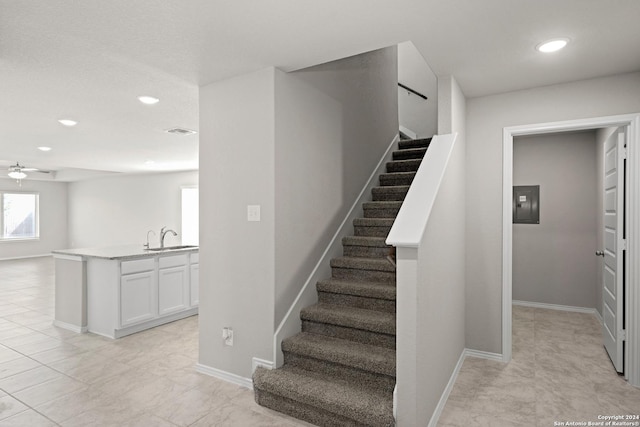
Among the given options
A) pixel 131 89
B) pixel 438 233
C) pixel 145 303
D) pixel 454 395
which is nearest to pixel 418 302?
pixel 438 233

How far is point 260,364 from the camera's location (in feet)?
9.32

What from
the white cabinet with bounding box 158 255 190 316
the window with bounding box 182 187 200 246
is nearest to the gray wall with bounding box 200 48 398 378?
the white cabinet with bounding box 158 255 190 316

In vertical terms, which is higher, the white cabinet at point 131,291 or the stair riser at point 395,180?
the stair riser at point 395,180

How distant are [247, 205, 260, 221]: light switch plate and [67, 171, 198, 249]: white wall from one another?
674 centimetres

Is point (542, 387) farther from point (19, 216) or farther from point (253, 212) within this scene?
point (19, 216)

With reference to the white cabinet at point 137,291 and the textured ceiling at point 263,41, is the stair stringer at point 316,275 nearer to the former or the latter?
the textured ceiling at point 263,41

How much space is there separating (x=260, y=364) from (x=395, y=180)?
2536 millimetres

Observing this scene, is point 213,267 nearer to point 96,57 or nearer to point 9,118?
point 96,57

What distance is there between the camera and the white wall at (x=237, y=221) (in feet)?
9.23

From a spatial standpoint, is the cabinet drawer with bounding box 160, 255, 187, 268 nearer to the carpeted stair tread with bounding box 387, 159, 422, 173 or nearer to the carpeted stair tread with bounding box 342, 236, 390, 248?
the carpeted stair tread with bounding box 342, 236, 390, 248

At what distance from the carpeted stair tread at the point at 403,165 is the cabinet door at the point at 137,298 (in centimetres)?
314

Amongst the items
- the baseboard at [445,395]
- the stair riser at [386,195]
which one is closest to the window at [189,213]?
the stair riser at [386,195]

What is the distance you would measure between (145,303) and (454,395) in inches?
134

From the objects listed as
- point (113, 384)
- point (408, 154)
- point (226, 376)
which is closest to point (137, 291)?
point (113, 384)
